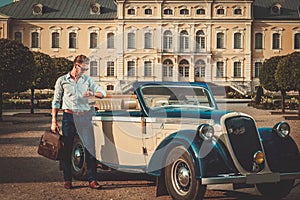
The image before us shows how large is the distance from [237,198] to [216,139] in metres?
0.89

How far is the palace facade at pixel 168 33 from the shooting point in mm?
49406

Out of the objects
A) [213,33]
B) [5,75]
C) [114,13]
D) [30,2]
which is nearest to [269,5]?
[213,33]

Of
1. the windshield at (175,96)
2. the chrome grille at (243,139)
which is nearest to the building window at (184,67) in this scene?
the windshield at (175,96)

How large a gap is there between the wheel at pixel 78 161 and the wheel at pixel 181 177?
1679 millimetres

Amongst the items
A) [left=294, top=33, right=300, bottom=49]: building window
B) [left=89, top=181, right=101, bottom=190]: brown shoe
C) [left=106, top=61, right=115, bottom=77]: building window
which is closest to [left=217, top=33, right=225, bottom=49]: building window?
[left=294, top=33, right=300, bottom=49]: building window

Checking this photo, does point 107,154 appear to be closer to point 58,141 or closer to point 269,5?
point 58,141

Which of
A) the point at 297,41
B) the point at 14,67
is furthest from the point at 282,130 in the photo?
the point at 297,41

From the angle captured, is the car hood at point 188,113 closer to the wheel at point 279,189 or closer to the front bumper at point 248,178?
the front bumper at point 248,178

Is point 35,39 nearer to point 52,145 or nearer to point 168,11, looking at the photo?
point 168,11

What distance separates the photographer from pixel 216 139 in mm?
5395

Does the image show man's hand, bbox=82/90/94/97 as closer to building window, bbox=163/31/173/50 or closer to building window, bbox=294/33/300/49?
building window, bbox=163/31/173/50

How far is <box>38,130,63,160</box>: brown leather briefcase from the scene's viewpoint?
6.39 metres

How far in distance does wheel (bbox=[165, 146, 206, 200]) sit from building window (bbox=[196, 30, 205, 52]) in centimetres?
4496

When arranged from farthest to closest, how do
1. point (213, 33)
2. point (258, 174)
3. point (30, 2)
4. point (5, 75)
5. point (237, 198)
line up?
point (30, 2), point (213, 33), point (5, 75), point (237, 198), point (258, 174)
